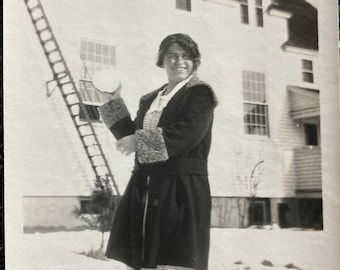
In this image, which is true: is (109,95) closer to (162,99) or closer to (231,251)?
(162,99)

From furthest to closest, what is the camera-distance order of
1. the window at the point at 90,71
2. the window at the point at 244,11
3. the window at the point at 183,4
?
the window at the point at 244,11 → the window at the point at 183,4 → the window at the point at 90,71

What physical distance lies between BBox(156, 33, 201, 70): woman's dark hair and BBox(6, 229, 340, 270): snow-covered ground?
83cm

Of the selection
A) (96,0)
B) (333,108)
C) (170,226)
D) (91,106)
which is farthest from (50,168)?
(333,108)

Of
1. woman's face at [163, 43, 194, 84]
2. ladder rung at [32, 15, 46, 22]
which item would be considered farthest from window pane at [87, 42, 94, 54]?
woman's face at [163, 43, 194, 84]

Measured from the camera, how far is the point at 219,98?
2846mm

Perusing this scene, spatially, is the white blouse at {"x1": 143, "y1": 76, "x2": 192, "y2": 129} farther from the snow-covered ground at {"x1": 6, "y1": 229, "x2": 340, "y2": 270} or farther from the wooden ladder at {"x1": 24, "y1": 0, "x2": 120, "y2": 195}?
the snow-covered ground at {"x1": 6, "y1": 229, "x2": 340, "y2": 270}

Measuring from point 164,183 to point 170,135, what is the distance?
223 mm

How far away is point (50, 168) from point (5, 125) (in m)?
0.27

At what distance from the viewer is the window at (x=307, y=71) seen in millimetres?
3023

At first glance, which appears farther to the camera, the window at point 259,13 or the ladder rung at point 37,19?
the window at point 259,13

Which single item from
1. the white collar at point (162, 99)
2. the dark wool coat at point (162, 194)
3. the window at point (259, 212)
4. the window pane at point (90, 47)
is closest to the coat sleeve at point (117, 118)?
the dark wool coat at point (162, 194)

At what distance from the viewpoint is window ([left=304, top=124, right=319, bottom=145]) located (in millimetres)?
2992

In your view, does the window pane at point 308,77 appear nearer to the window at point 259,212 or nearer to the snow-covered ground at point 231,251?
the window at point 259,212

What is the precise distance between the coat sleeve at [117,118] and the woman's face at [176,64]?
0.90ft
